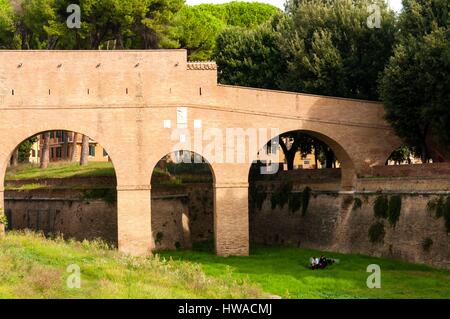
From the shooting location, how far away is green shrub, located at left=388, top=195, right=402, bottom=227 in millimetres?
33219

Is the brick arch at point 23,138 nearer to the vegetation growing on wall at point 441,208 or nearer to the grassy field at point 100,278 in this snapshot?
the grassy field at point 100,278

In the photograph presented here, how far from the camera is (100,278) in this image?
25219 mm

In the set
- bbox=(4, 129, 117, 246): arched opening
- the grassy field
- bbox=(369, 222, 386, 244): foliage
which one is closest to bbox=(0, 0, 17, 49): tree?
bbox=(4, 129, 117, 246): arched opening

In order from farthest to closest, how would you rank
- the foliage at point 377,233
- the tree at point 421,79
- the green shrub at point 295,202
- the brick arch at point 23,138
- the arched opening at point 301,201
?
the green shrub at point 295,202, the arched opening at point 301,201, the brick arch at point 23,138, the foliage at point 377,233, the tree at point 421,79

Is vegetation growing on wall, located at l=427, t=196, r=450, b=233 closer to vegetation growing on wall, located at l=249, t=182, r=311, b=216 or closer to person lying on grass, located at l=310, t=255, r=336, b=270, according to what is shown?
person lying on grass, located at l=310, t=255, r=336, b=270

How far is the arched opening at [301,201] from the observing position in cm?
3750

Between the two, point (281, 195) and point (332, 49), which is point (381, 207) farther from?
point (332, 49)

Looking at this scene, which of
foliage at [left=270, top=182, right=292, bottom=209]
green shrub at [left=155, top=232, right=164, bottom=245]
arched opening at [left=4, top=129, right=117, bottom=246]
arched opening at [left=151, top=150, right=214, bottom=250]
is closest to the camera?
green shrub at [left=155, top=232, right=164, bottom=245]

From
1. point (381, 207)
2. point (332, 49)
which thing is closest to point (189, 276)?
point (381, 207)

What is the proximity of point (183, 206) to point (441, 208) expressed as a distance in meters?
13.6

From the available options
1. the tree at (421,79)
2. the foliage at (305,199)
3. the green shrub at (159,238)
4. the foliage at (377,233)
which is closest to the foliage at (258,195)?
the foliage at (305,199)

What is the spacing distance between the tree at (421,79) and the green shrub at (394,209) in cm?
335

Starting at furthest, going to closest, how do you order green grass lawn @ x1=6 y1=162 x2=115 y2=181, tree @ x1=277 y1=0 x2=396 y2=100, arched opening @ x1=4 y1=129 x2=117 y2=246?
green grass lawn @ x1=6 y1=162 x2=115 y2=181
tree @ x1=277 y1=0 x2=396 y2=100
arched opening @ x1=4 y1=129 x2=117 y2=246

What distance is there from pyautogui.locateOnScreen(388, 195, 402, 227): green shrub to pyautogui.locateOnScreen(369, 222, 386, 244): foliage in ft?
1.82
